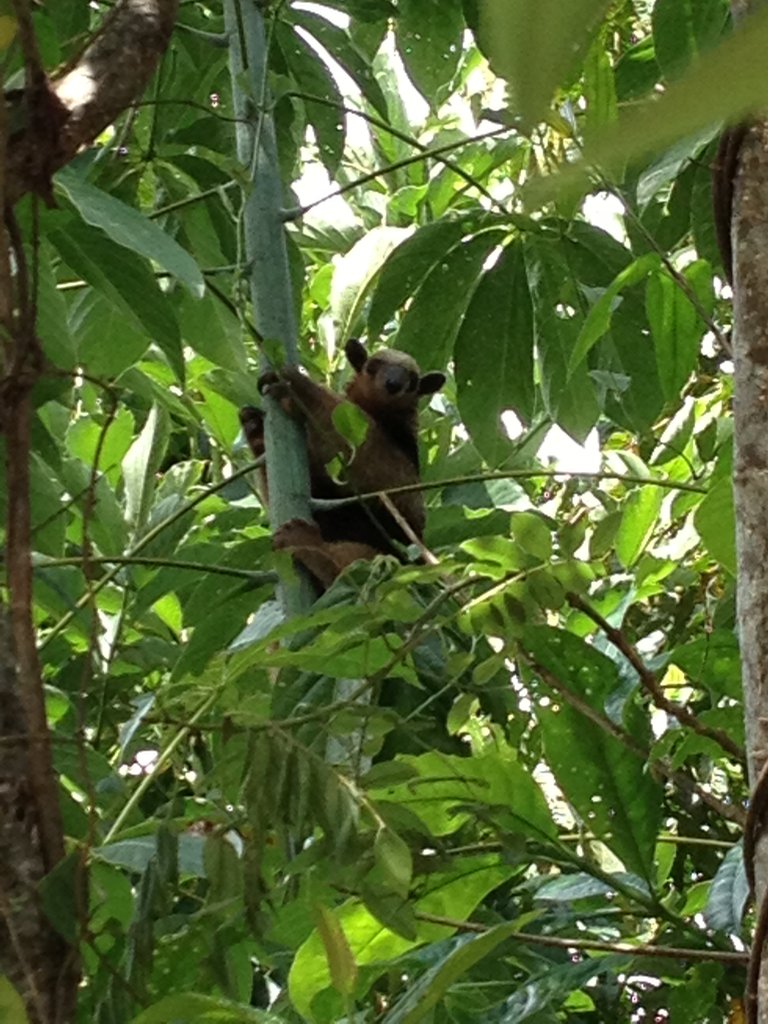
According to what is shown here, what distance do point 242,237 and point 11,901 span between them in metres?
1.27

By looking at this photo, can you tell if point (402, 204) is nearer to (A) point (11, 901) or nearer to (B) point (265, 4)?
(B) point (265, 4)

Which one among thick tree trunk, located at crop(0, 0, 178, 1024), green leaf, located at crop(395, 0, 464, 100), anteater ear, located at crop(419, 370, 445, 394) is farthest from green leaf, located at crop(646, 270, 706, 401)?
anteater ear, located at crop(419, 370, 445, 394)

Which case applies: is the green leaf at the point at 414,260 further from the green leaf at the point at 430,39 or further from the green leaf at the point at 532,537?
the green leaf at the point at 532,537

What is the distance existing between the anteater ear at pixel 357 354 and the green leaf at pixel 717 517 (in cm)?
207

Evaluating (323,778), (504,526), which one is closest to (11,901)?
(323,778)

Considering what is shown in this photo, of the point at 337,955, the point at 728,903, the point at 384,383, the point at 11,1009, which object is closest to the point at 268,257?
the point at 728,903

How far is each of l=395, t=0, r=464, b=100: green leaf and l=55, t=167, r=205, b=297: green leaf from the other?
0.78 metres

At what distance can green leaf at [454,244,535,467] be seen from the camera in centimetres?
193

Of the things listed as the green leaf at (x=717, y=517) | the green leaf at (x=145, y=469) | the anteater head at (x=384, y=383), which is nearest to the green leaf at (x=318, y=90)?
the green leaf at (x=145, y=469)

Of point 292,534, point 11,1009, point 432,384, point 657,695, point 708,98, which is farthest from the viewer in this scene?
point 432,384

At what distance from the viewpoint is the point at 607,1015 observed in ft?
6.55

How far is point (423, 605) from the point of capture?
1.34 metres

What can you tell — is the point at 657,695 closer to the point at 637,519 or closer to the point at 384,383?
the point at 637,519

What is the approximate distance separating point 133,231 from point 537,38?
110cm
